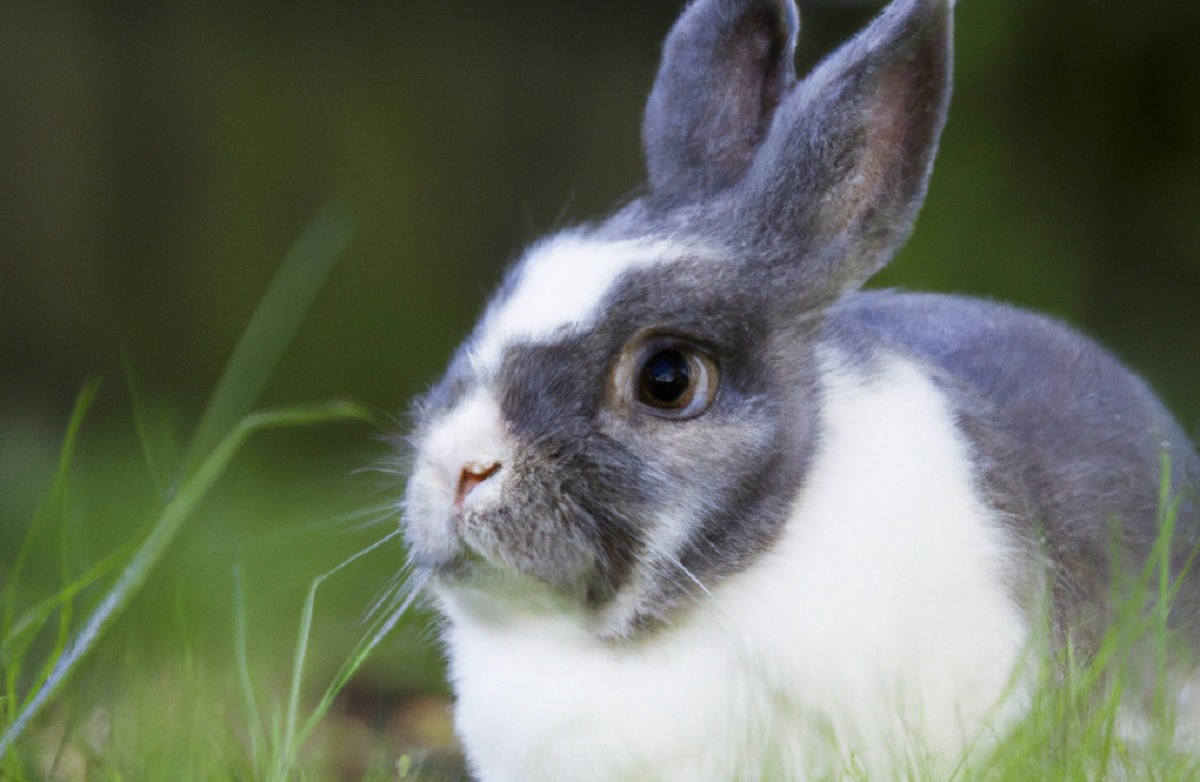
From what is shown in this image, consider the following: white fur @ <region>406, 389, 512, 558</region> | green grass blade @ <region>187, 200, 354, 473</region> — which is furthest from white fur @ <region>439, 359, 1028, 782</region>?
green grass blade @ <region>187, 200, 354, 473</region>

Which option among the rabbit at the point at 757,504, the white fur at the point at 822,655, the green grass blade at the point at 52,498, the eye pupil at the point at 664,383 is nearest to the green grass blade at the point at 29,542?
the green grass blade at the point at 52,498

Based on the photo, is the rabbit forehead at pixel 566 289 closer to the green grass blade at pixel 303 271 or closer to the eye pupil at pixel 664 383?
the eye pupil at pixel 664 383

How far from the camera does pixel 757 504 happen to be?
1422mm

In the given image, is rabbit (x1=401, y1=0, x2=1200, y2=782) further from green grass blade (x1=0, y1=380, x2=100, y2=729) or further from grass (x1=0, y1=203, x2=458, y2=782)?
green grass blade (x1=0, y1=380, x2=100, y2=729)

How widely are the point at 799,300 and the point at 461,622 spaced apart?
584 mm

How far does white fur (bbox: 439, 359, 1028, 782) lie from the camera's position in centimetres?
136

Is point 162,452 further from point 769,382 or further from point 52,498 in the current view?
point 769,382

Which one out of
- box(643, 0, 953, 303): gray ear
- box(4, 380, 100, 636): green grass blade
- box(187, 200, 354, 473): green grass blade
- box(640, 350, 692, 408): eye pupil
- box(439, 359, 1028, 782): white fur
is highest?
box(643, 0, 953, 303): gray ear

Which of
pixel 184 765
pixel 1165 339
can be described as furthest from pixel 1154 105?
pixel 184 765

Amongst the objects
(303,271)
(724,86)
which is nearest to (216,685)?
(724,86)

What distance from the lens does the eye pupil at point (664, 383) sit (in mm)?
1412

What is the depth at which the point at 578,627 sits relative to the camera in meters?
1.43

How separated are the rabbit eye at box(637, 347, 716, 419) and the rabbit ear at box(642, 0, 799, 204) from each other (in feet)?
1.13

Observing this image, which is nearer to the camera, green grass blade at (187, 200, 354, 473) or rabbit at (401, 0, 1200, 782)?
rabbit at (401, 0, 1200, 782)
